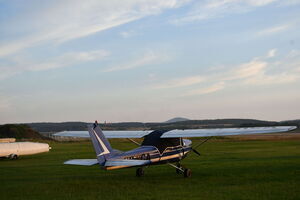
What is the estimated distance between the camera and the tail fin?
1703 cm

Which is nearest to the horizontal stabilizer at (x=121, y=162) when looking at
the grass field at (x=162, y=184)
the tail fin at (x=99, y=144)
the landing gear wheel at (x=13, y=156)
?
the tail fin at (x=99, y=144)

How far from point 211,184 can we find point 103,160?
4.62 metres

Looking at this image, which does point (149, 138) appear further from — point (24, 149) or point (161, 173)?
point (24, 149)

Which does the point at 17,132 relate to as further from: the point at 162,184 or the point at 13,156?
the point at 162,184

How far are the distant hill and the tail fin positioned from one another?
8634 centimetres

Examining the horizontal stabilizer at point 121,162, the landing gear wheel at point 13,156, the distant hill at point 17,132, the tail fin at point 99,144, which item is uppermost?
the distant hill at point 17,132

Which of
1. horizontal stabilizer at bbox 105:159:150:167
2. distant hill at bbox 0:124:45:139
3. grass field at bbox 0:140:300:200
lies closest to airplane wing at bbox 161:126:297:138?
grass field at bbox 0:140:300:200

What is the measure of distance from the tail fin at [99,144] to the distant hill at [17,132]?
86.3 meters

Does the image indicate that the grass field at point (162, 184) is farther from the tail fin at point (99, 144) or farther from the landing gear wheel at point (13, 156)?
the landing gear wheel at point (13, 156)

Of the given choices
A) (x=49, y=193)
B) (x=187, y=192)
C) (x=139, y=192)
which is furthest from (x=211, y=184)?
(x=49, y=193)

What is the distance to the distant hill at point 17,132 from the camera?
99.6 meters

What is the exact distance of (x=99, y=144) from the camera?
682 inches

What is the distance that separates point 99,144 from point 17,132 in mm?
89196

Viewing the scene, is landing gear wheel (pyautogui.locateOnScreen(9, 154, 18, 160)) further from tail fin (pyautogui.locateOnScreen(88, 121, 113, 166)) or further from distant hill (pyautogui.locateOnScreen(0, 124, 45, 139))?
distant hill (pyautogui.locateOnScreen(0, 124, 45, 139))
